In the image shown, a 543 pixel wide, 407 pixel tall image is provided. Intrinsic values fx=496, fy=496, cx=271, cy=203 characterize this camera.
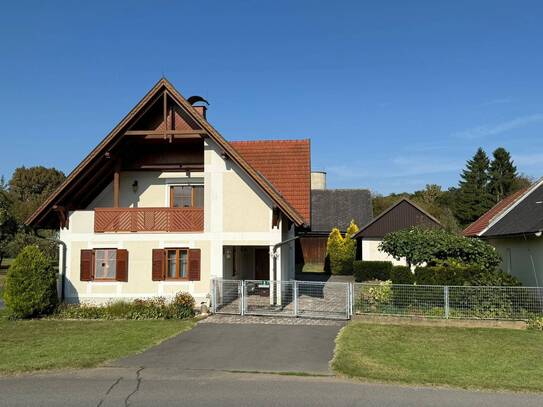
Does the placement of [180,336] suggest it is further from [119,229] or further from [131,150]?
[131,150]

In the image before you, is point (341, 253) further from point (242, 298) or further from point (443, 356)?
point (443, 356)

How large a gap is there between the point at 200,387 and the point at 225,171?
11265 millimetres

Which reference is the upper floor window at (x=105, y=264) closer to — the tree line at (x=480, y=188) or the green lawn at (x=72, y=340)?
the green lawn at (x=72, y=340)

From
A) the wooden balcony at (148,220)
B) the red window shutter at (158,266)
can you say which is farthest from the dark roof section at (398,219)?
the red window shutter at (158,266)

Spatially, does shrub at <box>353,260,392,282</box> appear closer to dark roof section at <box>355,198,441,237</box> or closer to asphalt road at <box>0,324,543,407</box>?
dark roof section at <box>355,198,441,237</box>

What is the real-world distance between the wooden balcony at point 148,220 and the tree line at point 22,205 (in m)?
3.05

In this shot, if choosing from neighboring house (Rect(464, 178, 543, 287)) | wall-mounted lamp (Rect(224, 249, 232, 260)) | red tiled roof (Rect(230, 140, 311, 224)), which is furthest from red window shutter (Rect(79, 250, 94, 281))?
neighboring house (Rect(464, 178, 543, 287))

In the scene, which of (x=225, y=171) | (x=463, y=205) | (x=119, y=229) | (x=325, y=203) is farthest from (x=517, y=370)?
(x=463, y=205)

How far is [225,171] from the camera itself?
60.5 ft

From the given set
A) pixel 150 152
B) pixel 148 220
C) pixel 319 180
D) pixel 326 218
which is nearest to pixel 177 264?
pixel 148 220

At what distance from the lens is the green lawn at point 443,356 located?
850cm

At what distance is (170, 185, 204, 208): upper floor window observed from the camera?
19.8 meters

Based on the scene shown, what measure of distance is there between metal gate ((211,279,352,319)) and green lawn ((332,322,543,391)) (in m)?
1.94

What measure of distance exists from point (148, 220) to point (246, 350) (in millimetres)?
8892
